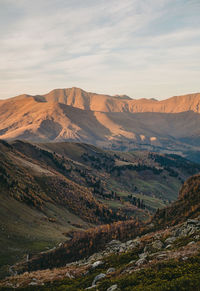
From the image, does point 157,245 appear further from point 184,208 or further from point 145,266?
point 184,208

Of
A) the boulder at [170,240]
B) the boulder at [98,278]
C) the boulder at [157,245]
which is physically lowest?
the boulder at [98,278]

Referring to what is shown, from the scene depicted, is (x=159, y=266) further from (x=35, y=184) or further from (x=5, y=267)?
(x=35, y=184)

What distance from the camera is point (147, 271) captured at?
25031mm

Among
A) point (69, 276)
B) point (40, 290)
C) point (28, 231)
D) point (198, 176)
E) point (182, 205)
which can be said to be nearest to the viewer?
point (40, 290)

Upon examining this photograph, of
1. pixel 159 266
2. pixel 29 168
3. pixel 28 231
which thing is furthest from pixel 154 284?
pixel 29 168

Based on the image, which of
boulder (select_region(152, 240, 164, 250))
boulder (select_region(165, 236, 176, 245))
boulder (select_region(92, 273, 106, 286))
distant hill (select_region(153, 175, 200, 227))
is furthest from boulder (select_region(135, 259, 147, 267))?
distant hill (select_region(153, 175, 200, 227))

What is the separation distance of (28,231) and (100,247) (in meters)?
40.4

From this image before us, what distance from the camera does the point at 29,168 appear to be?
182000 millimetres

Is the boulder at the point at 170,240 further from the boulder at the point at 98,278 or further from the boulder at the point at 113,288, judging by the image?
the boulder at the point at 113,288

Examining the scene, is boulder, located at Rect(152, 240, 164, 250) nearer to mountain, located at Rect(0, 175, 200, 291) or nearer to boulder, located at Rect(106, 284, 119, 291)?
mountain, located at Rect(0, 175, 200, 291)

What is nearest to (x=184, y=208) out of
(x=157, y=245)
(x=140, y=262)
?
(x=157, y=245)

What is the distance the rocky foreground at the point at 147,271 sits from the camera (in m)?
22.4

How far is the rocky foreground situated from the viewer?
22391 millimetres

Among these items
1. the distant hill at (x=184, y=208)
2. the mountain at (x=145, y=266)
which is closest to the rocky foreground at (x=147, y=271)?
the mountain at (x=145, y=266)
